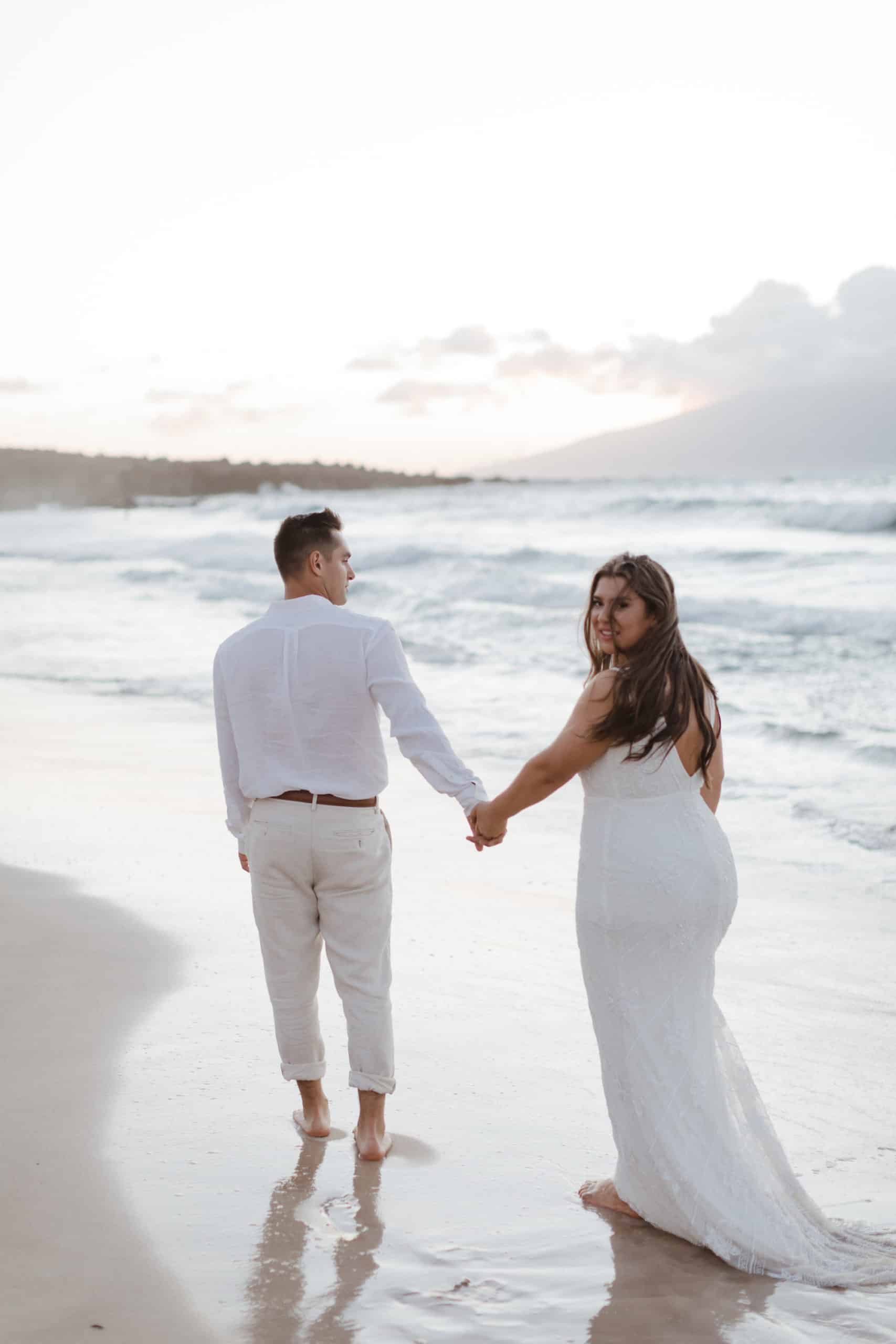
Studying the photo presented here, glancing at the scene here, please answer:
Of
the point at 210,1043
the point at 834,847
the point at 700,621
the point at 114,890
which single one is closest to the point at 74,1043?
the point at 210,1043

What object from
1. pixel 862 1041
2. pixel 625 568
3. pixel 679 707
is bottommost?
pixel 862 1041

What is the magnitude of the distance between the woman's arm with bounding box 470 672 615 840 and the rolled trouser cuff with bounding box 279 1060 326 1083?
0.89 m

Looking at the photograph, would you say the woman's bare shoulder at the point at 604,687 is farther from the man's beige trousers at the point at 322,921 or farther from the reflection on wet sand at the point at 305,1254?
the reflection on wet sand at the point at 305,1254

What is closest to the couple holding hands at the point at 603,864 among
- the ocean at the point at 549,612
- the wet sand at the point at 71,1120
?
the ocean at the point at 549,612

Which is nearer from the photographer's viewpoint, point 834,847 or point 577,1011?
point 577,1011

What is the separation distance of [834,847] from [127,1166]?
4.46m

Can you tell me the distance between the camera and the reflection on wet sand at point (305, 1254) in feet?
8.54

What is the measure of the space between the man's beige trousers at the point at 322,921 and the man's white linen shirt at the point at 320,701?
87 millimetres

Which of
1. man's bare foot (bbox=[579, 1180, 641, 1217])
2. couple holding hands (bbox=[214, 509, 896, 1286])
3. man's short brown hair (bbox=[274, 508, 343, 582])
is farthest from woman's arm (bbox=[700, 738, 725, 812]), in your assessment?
man's short brown hair (bbox=[274, 508, 343, 582])

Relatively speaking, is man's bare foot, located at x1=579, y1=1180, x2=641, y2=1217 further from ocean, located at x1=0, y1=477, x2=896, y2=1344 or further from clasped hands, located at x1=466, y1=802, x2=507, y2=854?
clasped hands, located at x1=466, y1=802, x2=507, y2=854

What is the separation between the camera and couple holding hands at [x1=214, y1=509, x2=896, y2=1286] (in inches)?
118

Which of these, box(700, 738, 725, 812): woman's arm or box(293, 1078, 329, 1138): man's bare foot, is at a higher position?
box(700, 738, 725, 812): woman's arm

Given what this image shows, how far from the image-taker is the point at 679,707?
299cm

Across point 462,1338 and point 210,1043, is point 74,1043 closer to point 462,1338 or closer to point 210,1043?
point 210,1043
